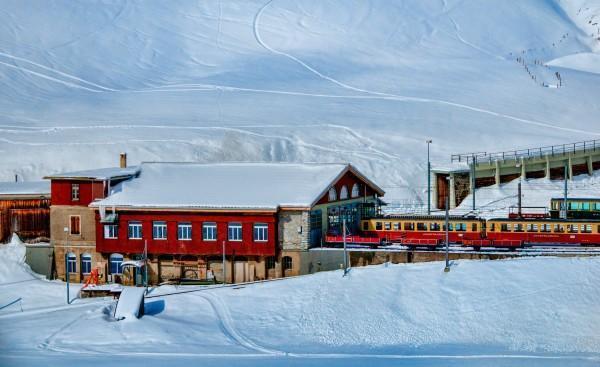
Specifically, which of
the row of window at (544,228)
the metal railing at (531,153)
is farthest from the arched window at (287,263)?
the metal railing at (531,153)

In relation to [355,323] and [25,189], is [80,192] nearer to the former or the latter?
[25,189]

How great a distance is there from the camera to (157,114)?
8750 cm

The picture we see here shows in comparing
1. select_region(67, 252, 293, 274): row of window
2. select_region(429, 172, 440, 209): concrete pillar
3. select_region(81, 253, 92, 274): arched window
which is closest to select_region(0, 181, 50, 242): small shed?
select_region(67, 252, 293, 274): row of window

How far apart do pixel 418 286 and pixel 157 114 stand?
51.0 metres

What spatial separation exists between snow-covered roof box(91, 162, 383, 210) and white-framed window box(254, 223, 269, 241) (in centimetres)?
86

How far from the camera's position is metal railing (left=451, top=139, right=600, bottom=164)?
68.9m

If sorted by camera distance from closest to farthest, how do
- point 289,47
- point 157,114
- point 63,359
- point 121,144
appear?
1. point 63,359
2. point 121,144
3. point 157,114
4. point 289,47

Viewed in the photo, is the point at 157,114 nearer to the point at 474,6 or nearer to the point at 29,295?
the point at 29,295

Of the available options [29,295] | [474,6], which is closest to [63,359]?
[29,295]

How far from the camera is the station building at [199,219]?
4575cm

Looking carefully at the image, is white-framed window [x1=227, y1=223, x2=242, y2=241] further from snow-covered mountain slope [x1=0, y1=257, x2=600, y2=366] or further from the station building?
snow-covered mountain slope [x1=0, y1=257, x2=600, y2=366]

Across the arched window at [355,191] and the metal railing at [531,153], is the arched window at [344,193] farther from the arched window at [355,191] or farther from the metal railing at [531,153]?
the metal railing at [531,153]

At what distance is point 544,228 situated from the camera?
48.5 m

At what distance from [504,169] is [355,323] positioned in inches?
1276
